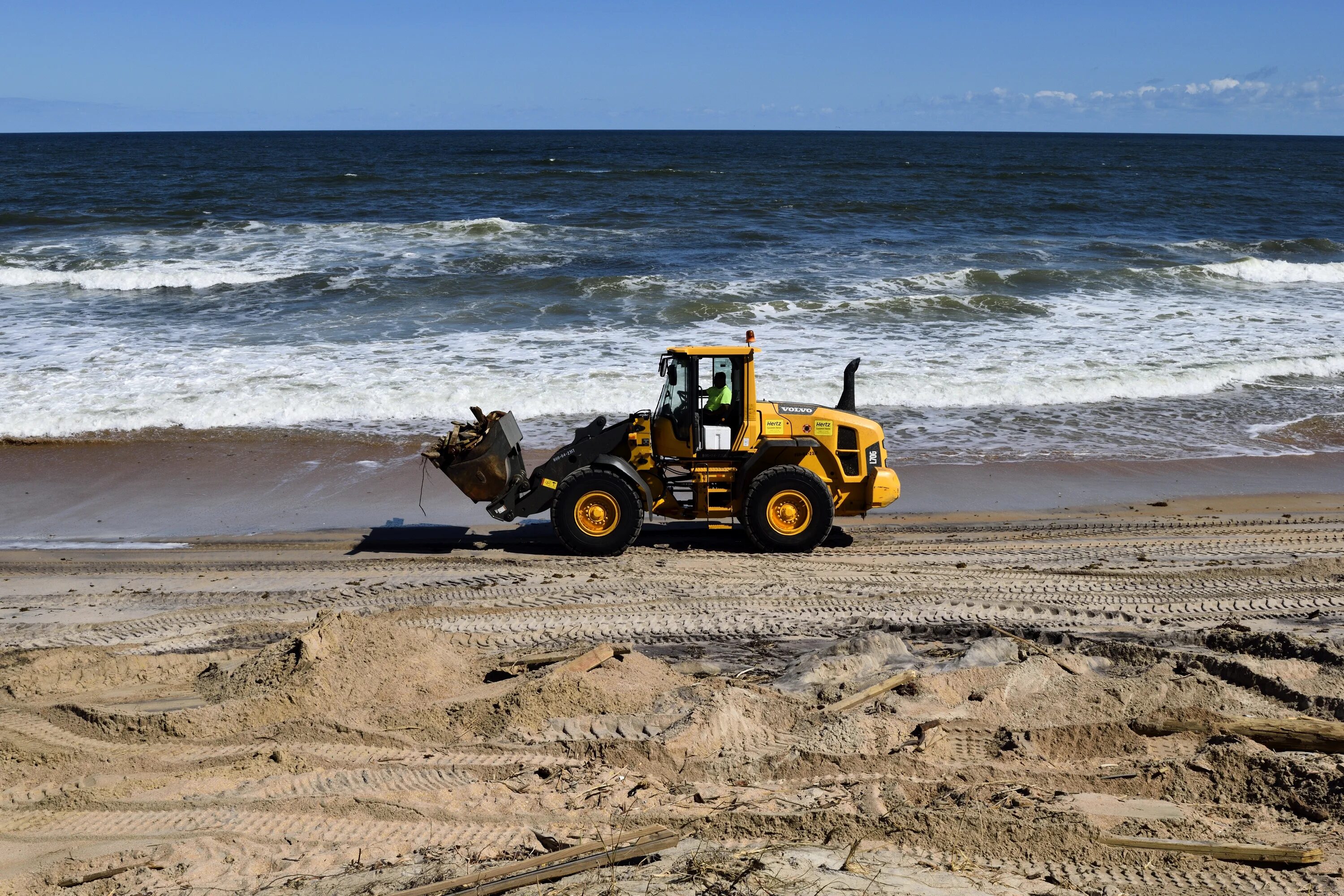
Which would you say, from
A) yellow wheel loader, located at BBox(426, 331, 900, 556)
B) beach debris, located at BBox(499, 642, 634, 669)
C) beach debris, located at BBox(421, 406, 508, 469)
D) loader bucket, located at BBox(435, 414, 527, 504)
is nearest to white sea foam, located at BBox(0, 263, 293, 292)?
beach debris, located at BBox(421, 406, 508, 469)

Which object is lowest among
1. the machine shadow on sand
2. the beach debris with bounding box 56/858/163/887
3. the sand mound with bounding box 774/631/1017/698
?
the beach debris with bounding box 56/858/163/887

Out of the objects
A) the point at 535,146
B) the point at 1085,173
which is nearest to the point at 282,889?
the point at 1085,173

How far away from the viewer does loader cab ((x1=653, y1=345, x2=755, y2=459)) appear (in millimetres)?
9102

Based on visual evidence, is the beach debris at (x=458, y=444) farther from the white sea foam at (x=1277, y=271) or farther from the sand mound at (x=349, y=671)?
the white sea foam at (x=1277, y=271)

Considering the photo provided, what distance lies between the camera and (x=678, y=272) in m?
23.9

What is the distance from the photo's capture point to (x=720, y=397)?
9234mm

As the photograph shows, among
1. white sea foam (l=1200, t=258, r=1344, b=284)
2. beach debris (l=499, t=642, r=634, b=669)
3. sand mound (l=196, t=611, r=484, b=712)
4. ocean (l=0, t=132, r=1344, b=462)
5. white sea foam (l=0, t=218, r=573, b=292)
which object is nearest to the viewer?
sand mound (l=196, t=611, r=484, b=712)

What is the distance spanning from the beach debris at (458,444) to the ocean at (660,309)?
3.53m

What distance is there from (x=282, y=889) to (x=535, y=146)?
96.8 m

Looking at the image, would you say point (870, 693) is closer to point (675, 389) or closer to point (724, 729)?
point (724, 729)

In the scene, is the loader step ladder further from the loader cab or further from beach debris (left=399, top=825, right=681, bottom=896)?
beach debris (left=399, top=825, right=681, bottom=896)

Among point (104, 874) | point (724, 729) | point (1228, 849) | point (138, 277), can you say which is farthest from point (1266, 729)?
point (138, 277)

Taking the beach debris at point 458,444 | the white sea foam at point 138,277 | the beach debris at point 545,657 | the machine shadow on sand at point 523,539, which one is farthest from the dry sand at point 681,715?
the white sea foam at point 138,277

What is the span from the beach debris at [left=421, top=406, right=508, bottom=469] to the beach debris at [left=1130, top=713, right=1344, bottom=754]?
5662 millimetres
